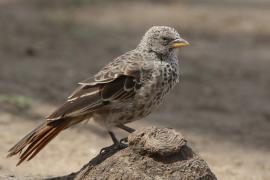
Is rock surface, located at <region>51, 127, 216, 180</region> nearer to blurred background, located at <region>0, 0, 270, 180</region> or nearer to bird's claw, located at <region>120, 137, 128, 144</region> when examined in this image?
bird's claw, located at <region>120, 137, 128, 144</region>

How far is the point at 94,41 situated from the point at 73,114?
7.36 meters

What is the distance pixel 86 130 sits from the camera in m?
9.42

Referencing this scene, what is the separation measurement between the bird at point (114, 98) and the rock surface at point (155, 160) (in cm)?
39

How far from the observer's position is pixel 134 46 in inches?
523

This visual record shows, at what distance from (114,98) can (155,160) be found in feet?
2.52

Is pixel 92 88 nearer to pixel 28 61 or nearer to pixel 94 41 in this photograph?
pixel 28 61

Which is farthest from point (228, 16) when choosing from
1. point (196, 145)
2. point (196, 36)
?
point (196, 145)

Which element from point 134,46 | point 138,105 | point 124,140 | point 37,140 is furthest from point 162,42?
point 134,46

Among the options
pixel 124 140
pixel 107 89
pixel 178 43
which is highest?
pixel 178 43

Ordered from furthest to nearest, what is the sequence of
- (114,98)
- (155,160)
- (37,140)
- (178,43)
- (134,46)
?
1. (134,46)
2. (178,43)
3. (114,98)
4. (37,140)
5. (155,160)

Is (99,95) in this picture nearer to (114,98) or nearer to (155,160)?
(114,98)

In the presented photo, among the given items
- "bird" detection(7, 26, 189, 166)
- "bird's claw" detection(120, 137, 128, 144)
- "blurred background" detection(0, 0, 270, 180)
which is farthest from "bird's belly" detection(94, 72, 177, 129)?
"blurred background" detection(0, 0, 270, 180)

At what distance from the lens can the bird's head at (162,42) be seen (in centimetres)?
682

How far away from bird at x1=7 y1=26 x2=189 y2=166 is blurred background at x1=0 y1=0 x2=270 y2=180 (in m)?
1.22
